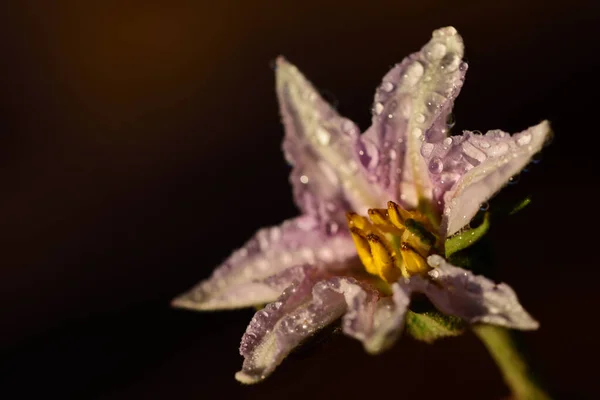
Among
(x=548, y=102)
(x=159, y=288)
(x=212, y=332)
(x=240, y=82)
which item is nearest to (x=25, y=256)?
(x=159, y=288)

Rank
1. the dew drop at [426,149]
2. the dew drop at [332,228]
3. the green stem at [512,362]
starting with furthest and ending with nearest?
the dew drop at [332,228]
the green stem at [512,362]
the dew drop at [426,149]

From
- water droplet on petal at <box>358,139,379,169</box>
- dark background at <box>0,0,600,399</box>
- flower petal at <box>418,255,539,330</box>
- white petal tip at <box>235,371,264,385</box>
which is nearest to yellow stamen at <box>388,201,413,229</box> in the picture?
water droplet on petal at <box>358,139,379,169</box>

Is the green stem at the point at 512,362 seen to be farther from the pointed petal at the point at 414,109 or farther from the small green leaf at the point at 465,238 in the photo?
the pointed petal at the point at 414,109

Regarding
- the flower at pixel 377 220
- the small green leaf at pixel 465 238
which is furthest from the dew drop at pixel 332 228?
the small green leaf at pixel 465 238

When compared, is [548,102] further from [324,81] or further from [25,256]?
[25,256]

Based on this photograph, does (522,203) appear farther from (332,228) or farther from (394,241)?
(332,228)
